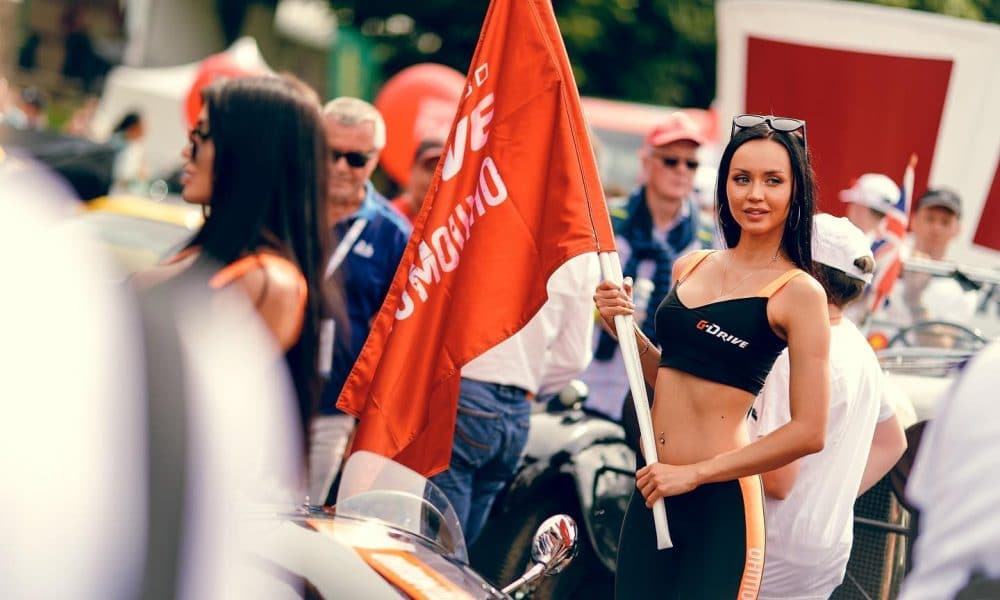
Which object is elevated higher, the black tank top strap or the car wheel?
the black tank top strap

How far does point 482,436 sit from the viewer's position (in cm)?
518

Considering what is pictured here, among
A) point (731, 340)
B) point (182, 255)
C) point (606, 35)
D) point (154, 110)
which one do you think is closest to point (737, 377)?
point (731, 340)

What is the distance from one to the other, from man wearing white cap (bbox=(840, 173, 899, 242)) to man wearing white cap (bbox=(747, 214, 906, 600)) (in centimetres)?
290

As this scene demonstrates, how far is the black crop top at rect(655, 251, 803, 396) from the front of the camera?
3.65 m

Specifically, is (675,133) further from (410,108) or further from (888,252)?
(410,108)

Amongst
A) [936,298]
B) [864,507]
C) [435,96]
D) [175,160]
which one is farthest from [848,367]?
[175,160]

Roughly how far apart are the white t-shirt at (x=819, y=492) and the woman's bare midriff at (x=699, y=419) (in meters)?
0.47

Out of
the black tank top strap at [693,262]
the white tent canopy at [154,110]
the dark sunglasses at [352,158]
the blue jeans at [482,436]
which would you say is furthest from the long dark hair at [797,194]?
the white tent canopy at [154,110]

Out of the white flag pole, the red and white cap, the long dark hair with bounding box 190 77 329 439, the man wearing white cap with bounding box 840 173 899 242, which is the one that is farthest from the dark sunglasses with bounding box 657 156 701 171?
the long dark hair with bounding box 190 77 329 439

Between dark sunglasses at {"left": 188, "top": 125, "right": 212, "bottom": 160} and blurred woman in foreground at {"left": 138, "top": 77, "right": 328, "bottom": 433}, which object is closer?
blurred woman in foreground at {"left": 138, "top": 77, "right": 328, "bottom": 433}

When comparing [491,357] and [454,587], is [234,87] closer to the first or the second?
[454,587]

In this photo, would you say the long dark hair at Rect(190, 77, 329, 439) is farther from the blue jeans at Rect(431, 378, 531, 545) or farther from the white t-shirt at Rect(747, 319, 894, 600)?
the blue jeans at Rect(431, 378, 531, 545)

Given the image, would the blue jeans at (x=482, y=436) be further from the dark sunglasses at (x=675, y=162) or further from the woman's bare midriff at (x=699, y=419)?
the dark sunglasses at (x=675, y=162)

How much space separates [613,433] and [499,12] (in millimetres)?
1938
